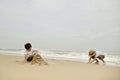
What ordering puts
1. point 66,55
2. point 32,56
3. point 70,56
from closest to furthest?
point 32,56 → point 70,56 → point 66,55

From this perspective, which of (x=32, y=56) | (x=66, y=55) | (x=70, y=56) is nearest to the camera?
(x=32, y=56)

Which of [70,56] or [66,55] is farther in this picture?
[66,55]

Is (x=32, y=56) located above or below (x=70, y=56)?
above

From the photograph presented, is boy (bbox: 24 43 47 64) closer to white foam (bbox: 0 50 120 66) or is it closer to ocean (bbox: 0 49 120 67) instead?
ocean (bbox: 0 49 120 67)

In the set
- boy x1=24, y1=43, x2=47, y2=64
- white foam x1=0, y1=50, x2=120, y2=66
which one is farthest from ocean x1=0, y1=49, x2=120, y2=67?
boy x1=24, y1=43, x2=47, y2=64

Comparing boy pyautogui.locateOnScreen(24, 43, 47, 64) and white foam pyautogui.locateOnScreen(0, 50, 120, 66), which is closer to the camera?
boy pyautogui.locateOnScreen(24, 43, 47, 64)

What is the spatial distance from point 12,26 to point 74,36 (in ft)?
8.67

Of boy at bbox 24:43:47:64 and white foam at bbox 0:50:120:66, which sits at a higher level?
boy at bbox 24:43:47:64

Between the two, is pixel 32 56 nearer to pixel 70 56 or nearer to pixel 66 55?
pixel 70 56

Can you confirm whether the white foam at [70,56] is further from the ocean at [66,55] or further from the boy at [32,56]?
the boy at [32,56]

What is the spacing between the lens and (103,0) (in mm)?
11625

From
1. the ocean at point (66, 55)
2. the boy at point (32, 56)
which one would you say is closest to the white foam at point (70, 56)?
the ocean at point (66, 55)

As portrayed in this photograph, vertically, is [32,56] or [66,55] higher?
[32,56]

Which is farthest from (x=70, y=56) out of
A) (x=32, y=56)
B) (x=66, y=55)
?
(x=32, y=56)
